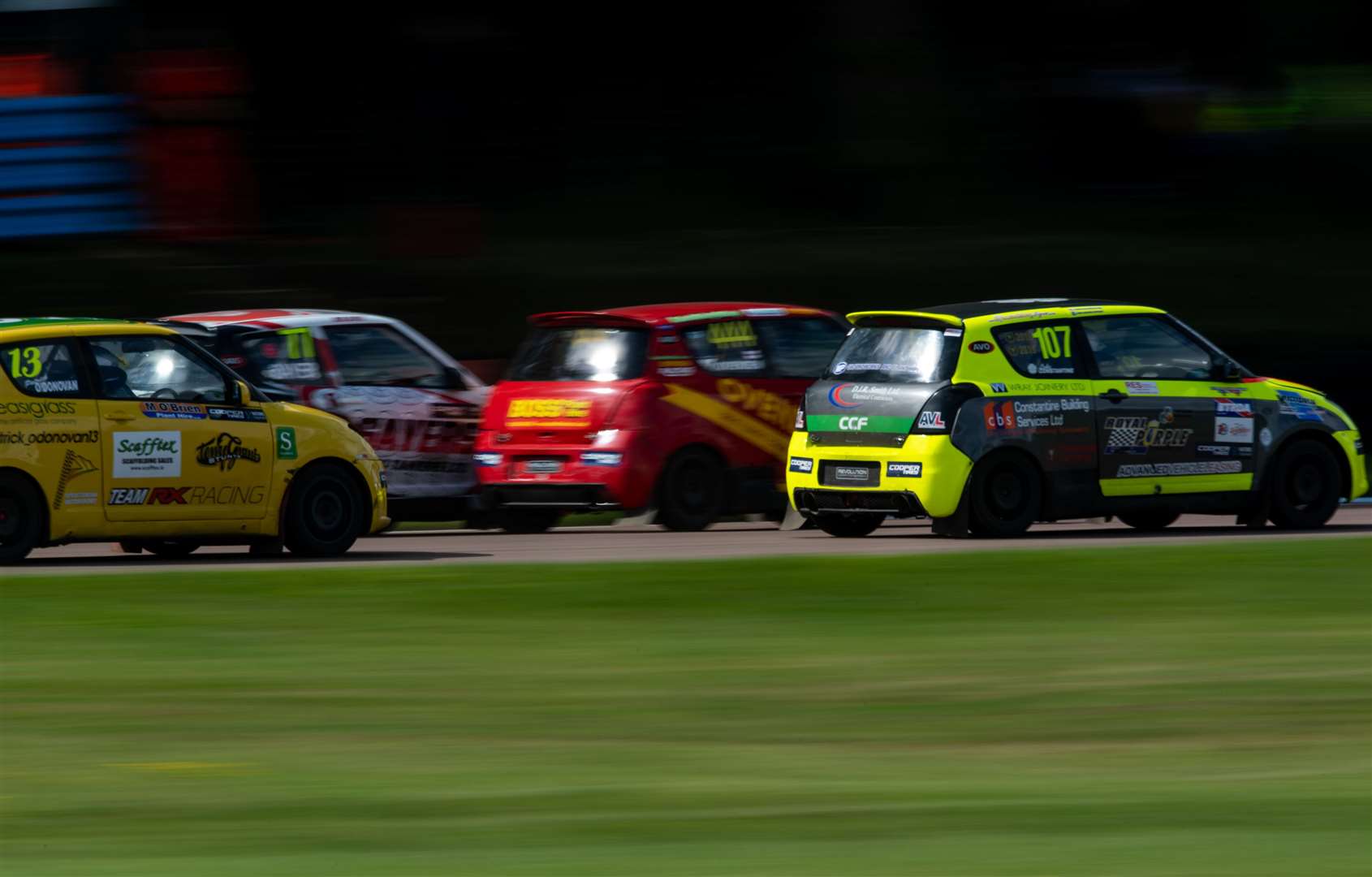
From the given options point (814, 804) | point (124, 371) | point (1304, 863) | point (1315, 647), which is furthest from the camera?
point (124, 371)

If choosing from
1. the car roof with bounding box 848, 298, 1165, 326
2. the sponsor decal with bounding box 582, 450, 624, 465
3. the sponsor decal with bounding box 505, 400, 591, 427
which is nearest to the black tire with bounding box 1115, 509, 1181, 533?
the car roof with bounding box 848, 298, 1165, 326

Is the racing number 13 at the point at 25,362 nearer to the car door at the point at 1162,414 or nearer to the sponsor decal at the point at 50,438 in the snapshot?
the sponsor decal at the point at 50,438

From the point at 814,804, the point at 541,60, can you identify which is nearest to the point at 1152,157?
the point at 541,60

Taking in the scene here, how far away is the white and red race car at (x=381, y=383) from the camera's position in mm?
16953

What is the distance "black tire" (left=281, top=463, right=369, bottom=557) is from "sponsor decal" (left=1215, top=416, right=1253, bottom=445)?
19.7ft

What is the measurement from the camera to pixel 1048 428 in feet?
52.8

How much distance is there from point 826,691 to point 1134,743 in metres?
1.49

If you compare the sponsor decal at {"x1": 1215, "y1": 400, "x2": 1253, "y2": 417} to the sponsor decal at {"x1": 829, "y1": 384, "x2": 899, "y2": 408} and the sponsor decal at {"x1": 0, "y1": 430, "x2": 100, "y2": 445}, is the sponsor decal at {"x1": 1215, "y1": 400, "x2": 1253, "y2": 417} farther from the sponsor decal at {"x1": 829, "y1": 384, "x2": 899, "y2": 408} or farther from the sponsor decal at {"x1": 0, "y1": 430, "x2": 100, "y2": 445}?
the sponsor decal at {"x1": 0, "y1": 430, "x2": 100, "y2": 445}

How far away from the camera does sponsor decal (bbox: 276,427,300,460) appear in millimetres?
15234

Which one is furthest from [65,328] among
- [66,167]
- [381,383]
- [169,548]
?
[66,167]

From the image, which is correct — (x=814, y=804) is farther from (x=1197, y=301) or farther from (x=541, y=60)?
(x=541, y=60)

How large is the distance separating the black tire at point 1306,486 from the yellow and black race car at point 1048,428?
12mm

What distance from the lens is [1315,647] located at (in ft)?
35.6

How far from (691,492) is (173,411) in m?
4.44
